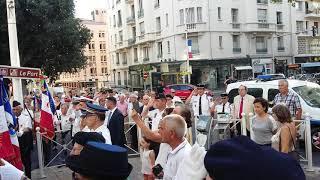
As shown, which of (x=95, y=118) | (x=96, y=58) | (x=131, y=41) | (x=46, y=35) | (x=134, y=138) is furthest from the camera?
(x=96, y=58)

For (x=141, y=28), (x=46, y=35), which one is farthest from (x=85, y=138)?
(x=141, y=28)

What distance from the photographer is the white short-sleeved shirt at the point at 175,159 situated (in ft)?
14.0

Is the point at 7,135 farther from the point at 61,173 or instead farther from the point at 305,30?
the point at 305,30

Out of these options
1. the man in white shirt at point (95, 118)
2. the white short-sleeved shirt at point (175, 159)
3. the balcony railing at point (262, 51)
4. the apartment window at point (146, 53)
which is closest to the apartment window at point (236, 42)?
the balcony railing at point (262, 51)

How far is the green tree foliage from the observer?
2734 centimetres

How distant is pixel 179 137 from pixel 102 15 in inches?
3922

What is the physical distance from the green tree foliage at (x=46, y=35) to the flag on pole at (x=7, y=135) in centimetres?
2051

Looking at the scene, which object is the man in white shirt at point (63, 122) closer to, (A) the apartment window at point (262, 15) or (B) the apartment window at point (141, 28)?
(A) the apartment window at point (262, 15)

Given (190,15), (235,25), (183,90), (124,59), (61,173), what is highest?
(190,15)

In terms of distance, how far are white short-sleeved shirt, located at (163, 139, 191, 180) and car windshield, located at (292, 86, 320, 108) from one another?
7199 millimetres

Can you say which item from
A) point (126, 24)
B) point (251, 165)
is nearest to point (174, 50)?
point (126, 24)

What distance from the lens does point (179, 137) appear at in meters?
4.26

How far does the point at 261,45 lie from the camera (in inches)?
2116

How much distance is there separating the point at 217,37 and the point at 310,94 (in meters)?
39.6
